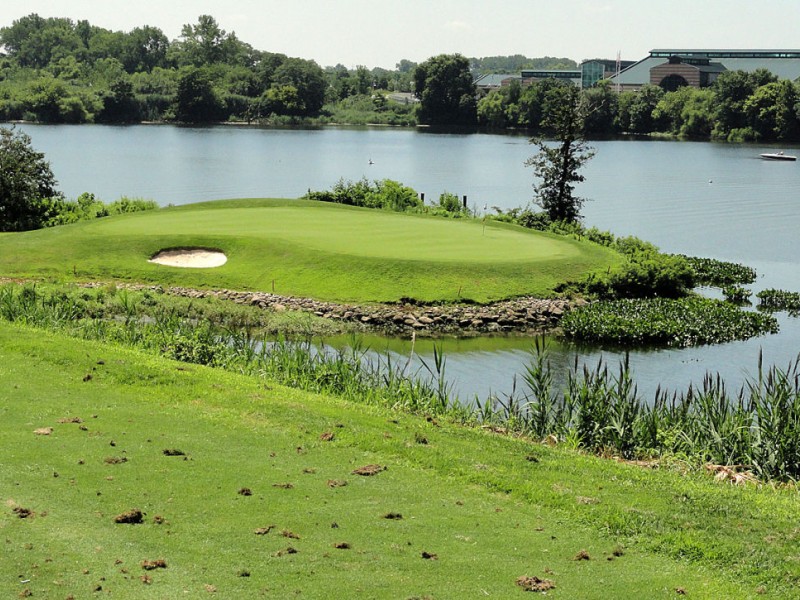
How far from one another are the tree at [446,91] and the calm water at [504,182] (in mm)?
24952

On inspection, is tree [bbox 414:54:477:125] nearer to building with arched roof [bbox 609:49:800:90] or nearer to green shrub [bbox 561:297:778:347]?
building with arched roof [bbox 609:49:800:90]

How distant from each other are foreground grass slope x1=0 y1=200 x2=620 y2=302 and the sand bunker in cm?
31

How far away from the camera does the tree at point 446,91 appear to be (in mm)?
178375

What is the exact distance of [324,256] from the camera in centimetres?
3512

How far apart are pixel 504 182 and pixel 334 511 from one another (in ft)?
268

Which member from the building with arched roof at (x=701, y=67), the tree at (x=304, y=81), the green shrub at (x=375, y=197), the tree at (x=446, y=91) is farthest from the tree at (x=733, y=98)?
the green shrub at (x=375, y=197)

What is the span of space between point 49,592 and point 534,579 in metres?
3.87

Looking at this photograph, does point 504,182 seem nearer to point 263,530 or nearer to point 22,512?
point 263,530

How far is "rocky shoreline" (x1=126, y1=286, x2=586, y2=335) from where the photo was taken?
1249 inches

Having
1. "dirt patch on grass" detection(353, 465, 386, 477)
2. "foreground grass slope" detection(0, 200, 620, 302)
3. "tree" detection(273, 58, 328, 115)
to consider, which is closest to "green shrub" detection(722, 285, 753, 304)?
"foreground grass slope" detection(0, 200, 620, 302)

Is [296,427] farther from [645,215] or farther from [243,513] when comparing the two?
[645,215]

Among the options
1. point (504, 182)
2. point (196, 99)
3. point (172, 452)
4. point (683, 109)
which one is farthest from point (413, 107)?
point (172, 452)

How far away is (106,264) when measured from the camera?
115 ft

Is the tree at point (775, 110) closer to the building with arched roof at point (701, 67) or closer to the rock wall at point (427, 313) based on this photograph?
the building with arched roof at point (701, 67)
